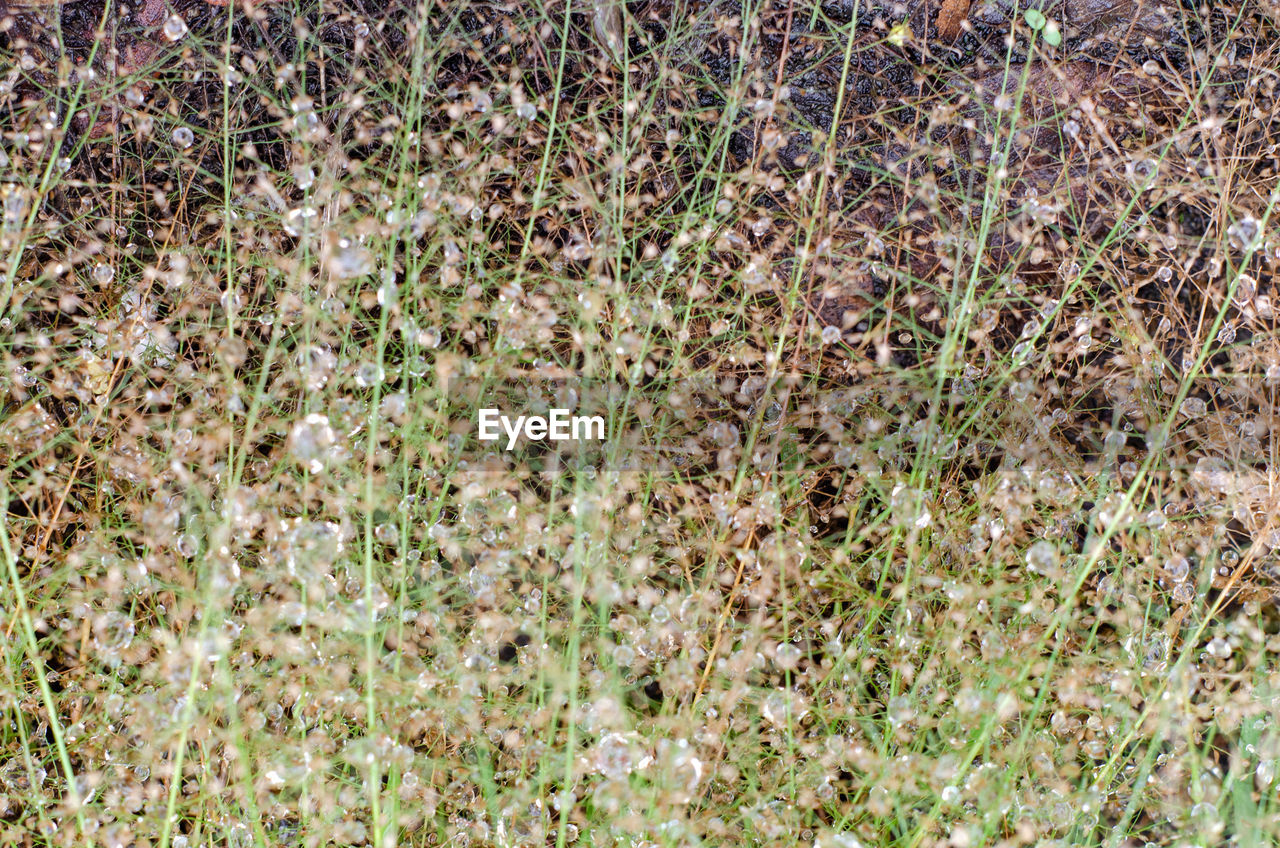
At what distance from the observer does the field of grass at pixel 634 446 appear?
104 cm

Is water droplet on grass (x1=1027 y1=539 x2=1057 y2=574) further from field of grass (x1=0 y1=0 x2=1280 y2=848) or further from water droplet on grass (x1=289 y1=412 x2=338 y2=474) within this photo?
water droplet on grass (x1=289 y1=412 x2=338 y2=474)

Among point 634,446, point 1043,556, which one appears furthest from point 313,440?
point 1043,556

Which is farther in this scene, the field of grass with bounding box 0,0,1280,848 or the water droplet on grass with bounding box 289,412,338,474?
the field of grass with bounding box 0,0,1280,848

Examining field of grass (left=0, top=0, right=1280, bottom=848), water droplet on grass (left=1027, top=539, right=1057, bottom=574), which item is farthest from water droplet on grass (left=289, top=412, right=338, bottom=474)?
water droplet on grass (left=1027, top=539, right=1057, bottom=574)

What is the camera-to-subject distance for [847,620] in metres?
1.31

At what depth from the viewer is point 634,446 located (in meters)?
1.30

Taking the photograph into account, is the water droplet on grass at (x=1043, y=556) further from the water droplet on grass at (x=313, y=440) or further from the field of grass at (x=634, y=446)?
the water droplet on grass at (x=313, y=440)

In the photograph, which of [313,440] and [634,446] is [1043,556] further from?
[313,440]

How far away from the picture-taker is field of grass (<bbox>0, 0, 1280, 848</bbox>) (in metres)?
1.04

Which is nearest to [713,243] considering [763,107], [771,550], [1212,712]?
[763,107]

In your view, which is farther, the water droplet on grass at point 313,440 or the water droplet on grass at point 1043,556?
the water droplet on grass at point 1043,556

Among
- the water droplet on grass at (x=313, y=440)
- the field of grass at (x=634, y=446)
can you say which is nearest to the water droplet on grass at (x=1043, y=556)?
the field of grass at (x=634, y=446)

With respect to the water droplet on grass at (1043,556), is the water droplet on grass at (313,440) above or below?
above

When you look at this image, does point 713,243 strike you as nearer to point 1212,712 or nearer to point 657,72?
point 657,72
